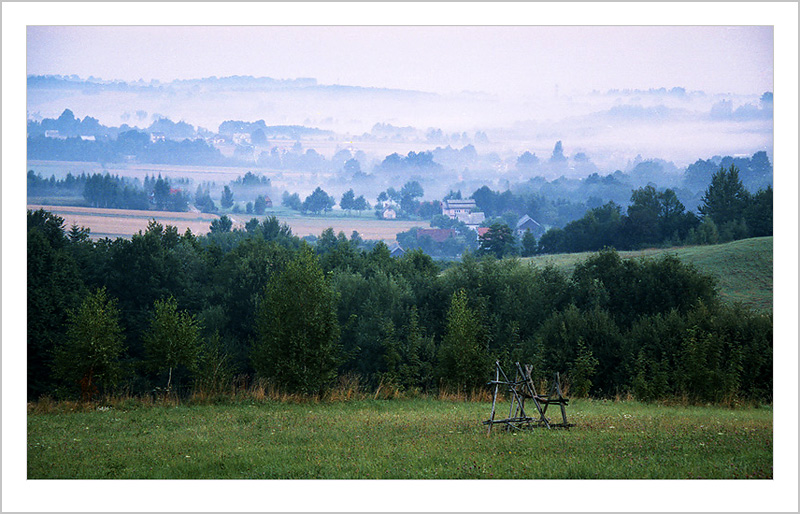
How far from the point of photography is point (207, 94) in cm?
1812

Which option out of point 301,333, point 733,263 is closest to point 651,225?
point 733,263

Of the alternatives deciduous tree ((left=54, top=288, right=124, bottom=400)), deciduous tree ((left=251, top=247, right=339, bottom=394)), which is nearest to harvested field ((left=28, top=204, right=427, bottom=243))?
deciduous tree ((left=54, top=288, right=124, bottom=400))

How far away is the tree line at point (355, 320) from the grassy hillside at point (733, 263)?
2130 millimetres

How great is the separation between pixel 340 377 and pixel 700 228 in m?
15.1

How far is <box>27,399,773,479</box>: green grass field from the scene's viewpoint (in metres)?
7.53

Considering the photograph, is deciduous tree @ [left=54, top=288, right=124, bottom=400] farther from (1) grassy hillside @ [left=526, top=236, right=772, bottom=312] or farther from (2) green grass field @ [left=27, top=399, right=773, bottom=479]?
(1) grassy hillside @ [left=526, top=236, right=772, bottom=312]

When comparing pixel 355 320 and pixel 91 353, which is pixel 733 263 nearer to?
pixel 355 320

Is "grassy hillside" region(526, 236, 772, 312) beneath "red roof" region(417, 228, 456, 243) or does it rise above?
beneath

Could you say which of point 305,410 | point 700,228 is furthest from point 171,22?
point 700,228

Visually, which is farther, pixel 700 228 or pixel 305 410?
pixel 700 228

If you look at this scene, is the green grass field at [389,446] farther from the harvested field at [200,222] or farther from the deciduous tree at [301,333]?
the harvested field at [200,222]

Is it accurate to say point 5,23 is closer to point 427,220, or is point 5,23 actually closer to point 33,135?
point 33,135

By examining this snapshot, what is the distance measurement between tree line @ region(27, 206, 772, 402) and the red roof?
1095mm

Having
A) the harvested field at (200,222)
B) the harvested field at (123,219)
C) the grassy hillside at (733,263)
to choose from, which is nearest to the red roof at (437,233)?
the harvested field at (200,222)
